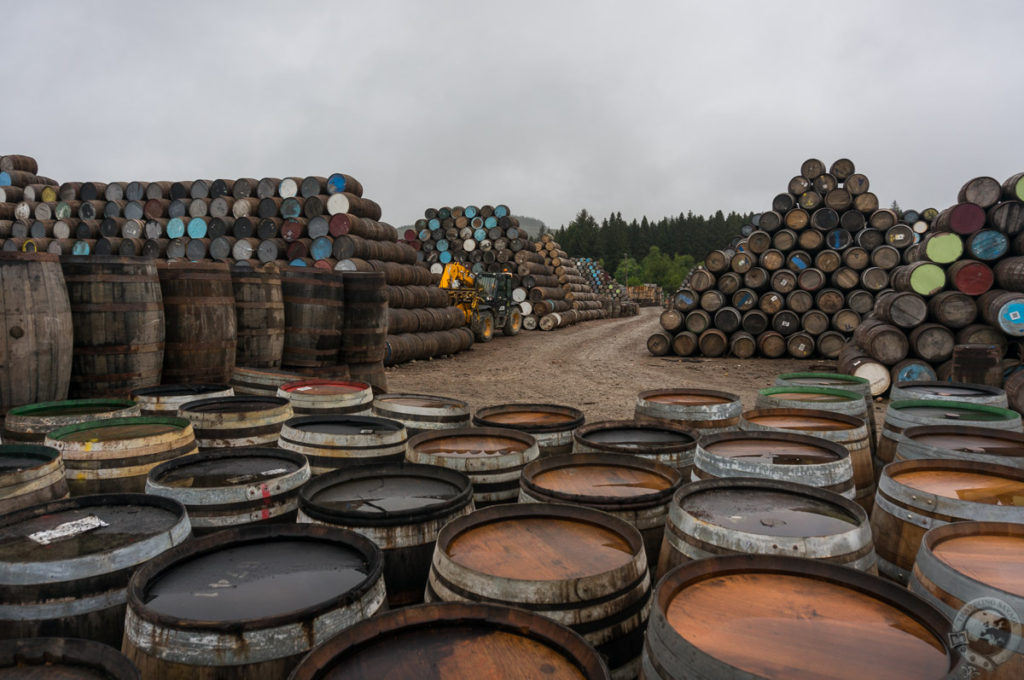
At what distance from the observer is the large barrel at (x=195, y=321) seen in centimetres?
493

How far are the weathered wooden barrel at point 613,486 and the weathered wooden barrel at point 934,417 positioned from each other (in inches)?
62.7

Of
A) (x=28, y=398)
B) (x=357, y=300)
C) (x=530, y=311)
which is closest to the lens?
(x=28, y=398)

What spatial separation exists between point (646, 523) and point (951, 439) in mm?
2012

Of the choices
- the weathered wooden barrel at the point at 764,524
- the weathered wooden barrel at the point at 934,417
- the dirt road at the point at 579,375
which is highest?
the weathered wooden barrel at the point at 934,417

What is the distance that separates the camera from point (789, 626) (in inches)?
58.0

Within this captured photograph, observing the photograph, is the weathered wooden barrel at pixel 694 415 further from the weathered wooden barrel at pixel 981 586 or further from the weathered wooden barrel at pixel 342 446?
the weathered wooden barrel at pixel 981 586

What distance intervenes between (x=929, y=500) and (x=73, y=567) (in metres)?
3.00

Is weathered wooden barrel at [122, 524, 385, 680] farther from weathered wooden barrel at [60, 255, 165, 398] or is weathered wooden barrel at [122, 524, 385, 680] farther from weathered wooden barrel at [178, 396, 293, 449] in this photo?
weathered wooden barrel at [60, 255, 165, 398]

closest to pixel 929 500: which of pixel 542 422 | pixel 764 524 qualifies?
pixel 764 524

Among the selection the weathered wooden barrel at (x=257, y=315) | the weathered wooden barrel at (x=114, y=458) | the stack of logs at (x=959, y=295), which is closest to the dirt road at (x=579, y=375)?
the stack of logs at (x=959, y=295)

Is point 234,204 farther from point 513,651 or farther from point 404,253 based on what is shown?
point 513,651

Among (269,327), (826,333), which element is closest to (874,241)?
(826,333)

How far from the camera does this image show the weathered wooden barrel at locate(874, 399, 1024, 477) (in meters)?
3.35

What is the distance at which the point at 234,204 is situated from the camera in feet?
49.4
